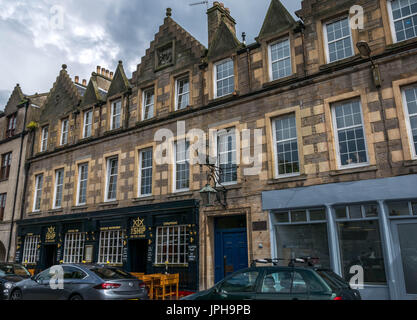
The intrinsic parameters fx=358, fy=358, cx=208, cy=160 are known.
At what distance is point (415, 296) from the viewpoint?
9.91 meters

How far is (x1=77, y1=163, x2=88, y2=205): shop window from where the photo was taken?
1983 centimetres

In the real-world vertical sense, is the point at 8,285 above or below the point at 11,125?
Result: below

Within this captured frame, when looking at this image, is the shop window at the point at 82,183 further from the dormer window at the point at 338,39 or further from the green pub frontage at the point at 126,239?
the dormer window at the point at 338,39

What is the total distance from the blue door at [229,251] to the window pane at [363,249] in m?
3.66

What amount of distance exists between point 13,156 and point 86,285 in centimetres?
1865

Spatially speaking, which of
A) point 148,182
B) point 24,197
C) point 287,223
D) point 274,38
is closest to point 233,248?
point 287,223

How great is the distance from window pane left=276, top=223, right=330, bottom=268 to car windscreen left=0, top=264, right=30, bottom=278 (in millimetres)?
11007

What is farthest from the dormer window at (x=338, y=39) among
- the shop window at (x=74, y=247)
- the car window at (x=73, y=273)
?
the shop window at (x=74, y=247)

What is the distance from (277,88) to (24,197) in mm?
17981

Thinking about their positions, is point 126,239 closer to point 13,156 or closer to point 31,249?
point 31,249

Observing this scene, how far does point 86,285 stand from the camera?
388 inches

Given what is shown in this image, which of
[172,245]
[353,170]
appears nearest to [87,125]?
[172,245]

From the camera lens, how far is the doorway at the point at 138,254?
54.6 feet

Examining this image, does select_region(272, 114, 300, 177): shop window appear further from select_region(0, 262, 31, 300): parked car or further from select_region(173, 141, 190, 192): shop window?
select_region(0, 262, 31, 300): parked car
